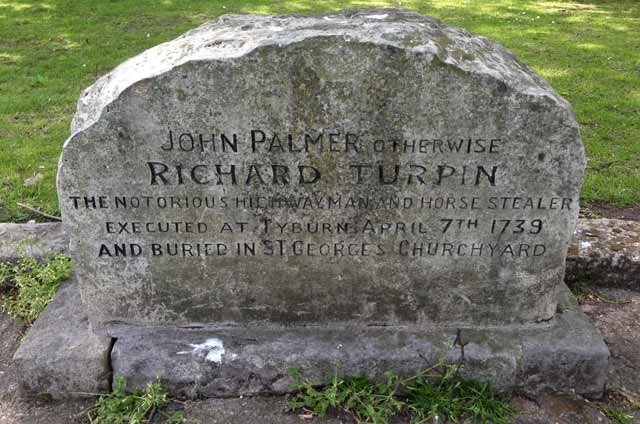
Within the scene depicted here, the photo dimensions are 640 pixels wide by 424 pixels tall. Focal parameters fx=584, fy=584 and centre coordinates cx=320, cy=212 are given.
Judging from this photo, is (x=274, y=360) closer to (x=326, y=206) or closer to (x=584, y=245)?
(x=326, y=206)

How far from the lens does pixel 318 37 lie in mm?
2336

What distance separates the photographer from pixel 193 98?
2.44 metres

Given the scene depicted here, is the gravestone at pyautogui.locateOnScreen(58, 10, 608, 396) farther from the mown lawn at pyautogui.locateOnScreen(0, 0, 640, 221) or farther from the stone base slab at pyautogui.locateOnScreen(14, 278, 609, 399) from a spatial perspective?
the mown lawn at pyautogui.locateOnScreen(0, 0, 640, 221)

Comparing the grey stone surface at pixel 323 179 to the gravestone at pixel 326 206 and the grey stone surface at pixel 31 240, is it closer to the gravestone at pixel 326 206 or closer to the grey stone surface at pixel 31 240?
the gravestone at pixel 326 206

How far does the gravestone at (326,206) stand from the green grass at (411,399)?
7 cm

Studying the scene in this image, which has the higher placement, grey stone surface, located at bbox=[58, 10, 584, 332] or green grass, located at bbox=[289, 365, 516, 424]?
grey stone surface, located at bbox=[58, 10, 584, 332]

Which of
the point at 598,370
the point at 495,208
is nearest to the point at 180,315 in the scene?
the point at 495,208

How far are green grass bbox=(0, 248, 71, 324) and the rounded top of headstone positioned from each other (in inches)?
44.2

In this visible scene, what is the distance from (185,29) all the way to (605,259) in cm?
758

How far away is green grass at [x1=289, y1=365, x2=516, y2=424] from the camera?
2.65 metres

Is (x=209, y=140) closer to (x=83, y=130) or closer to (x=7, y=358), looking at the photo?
(x=83, y=130)

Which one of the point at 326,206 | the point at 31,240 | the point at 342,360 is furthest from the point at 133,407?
the point at 31,240

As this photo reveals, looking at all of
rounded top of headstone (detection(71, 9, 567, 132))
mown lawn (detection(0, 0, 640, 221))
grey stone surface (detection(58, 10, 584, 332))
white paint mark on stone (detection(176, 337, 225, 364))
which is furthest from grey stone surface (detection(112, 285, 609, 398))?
mown lawn (detection(0, 0, 640, 221))

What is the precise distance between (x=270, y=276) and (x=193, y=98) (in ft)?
3.05
